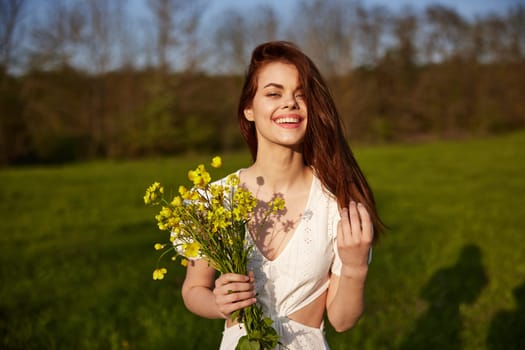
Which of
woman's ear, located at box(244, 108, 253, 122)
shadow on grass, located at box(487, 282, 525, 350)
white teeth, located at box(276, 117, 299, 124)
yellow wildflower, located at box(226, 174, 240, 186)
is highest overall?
woman's ear, located at box(244, 108, 253, 122)

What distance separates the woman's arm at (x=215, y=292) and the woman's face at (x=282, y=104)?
582 mm

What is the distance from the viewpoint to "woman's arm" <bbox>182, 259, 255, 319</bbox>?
1.57 meters

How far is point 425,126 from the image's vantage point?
33.9 meters

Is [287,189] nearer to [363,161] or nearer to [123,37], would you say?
[363,161]

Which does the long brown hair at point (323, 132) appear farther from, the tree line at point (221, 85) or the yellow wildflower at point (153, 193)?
the tree line at point (221, 85)

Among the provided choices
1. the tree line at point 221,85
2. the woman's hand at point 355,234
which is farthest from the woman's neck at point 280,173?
the tree line at point 221,85

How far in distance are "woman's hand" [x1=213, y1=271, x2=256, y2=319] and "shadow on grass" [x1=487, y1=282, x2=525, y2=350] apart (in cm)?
332

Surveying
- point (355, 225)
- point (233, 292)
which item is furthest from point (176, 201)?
point (355, 225)

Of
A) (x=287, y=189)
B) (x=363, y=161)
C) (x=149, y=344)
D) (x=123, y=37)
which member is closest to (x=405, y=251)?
(x=149, y=344)

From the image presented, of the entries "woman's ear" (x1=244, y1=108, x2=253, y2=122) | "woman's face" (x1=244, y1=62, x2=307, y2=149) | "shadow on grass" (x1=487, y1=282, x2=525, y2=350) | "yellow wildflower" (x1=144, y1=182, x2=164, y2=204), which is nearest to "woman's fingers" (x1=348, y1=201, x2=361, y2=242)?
"woman's face" (x1=244, y1=62, x2=307, y2=149)

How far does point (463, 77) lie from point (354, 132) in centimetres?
844

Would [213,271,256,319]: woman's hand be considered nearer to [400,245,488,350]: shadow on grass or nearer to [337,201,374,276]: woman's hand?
[337,201,374,276]: woman's hand

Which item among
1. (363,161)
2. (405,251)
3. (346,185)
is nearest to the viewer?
(346,185)

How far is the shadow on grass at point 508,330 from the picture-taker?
410 centimetres
